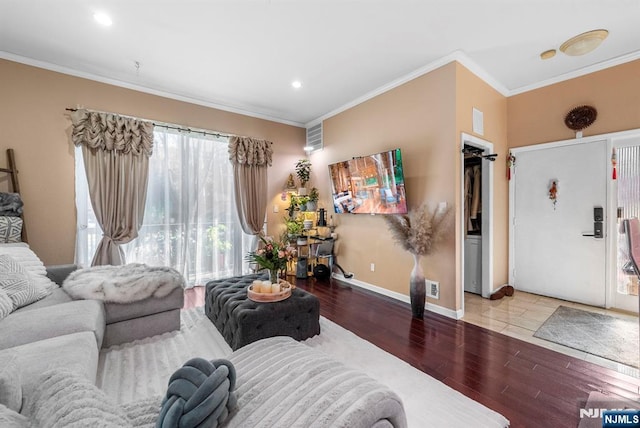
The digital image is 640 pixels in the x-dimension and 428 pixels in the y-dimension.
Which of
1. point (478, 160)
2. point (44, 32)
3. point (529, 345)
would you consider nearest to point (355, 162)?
point (478, 160)

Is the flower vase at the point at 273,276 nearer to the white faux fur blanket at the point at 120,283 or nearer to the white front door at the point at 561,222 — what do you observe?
the white faux fur blanket at the point at 120,283

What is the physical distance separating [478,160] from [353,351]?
11.2 feet

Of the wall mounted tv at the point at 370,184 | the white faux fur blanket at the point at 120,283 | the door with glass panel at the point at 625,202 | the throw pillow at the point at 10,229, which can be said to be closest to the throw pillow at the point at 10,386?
the white faux fur blanket at the point at 120,283

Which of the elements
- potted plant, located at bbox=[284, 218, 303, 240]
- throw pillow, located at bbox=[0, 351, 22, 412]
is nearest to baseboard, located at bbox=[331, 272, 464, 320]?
potted plant, located at bbox=[284, 218, 303, 240]

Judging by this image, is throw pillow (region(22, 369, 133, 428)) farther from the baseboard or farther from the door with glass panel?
the door with glass panel

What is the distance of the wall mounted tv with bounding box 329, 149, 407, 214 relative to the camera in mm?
3520

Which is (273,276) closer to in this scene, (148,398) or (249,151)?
(148,398)

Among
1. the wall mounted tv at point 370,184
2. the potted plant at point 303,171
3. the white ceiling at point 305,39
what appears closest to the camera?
the white ceiling at point 305,39

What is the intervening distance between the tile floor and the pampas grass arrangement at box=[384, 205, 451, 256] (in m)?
0.99

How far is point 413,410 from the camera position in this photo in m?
1.67

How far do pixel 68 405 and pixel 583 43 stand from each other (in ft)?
15.2

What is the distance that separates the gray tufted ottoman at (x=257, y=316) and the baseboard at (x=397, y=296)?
1.55m

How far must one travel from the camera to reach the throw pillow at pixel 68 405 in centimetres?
68

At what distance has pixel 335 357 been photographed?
7.45 ft
